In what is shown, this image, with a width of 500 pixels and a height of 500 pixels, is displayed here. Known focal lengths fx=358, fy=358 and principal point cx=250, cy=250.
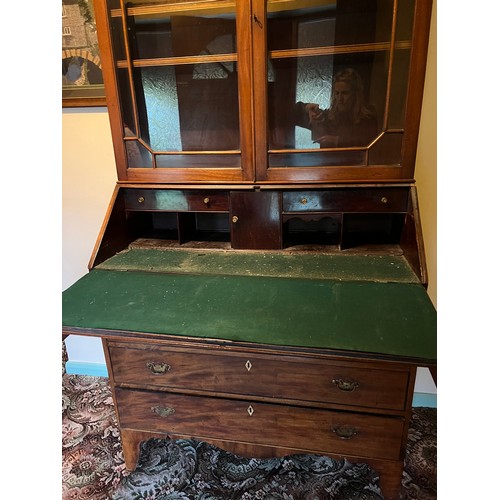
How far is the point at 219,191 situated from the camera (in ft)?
4.39

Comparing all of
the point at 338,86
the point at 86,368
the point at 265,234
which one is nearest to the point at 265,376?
the point at 265,234

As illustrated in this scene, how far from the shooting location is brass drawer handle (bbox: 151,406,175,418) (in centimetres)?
114

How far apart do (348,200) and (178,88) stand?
740 mm

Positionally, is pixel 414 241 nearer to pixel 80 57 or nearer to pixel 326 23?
pixel 326 23

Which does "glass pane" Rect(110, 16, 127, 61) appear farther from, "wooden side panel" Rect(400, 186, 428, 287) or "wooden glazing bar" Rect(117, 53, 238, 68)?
"wooden side panel" Rect(400, 186, 428, 287)

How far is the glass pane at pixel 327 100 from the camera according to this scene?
118 centimetres

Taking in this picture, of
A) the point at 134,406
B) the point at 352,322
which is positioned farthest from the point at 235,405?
the point at 352,322

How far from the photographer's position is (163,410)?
115 cm

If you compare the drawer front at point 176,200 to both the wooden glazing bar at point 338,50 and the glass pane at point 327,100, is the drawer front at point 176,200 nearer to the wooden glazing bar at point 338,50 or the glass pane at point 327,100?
the glass pane at point 327,100

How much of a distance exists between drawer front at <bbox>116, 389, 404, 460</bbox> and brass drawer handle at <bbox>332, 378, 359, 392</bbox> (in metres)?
0.10

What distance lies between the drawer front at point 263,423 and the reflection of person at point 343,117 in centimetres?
88

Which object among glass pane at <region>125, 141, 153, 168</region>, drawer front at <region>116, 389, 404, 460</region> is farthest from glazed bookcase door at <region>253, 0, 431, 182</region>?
drawer front at <region>116, 389, 404, 460</region>

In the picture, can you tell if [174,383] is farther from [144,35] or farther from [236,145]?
[144,35]

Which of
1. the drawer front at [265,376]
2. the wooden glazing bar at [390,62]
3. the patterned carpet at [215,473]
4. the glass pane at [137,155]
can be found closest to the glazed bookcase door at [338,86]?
the wooden glazing bar at [390,62]
